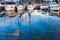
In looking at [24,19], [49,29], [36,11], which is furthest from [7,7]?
[49,29]

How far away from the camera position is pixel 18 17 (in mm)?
1816

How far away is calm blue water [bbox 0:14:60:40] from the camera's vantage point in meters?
1.80

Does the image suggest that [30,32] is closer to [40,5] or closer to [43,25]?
[43,25]

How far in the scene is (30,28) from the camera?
5.92 feet

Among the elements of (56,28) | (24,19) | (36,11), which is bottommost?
(56,28)

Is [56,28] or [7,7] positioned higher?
[7,7]

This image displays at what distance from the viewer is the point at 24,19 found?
5.97 ft

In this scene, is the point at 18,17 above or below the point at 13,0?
below

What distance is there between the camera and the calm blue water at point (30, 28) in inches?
70.7

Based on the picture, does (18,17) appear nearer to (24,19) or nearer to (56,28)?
(24,19)

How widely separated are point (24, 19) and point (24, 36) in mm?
257

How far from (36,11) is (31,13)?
8 centimetres

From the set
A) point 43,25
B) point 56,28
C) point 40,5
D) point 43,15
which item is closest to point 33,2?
point 40,5

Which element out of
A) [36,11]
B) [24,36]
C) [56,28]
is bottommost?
[24,36]
